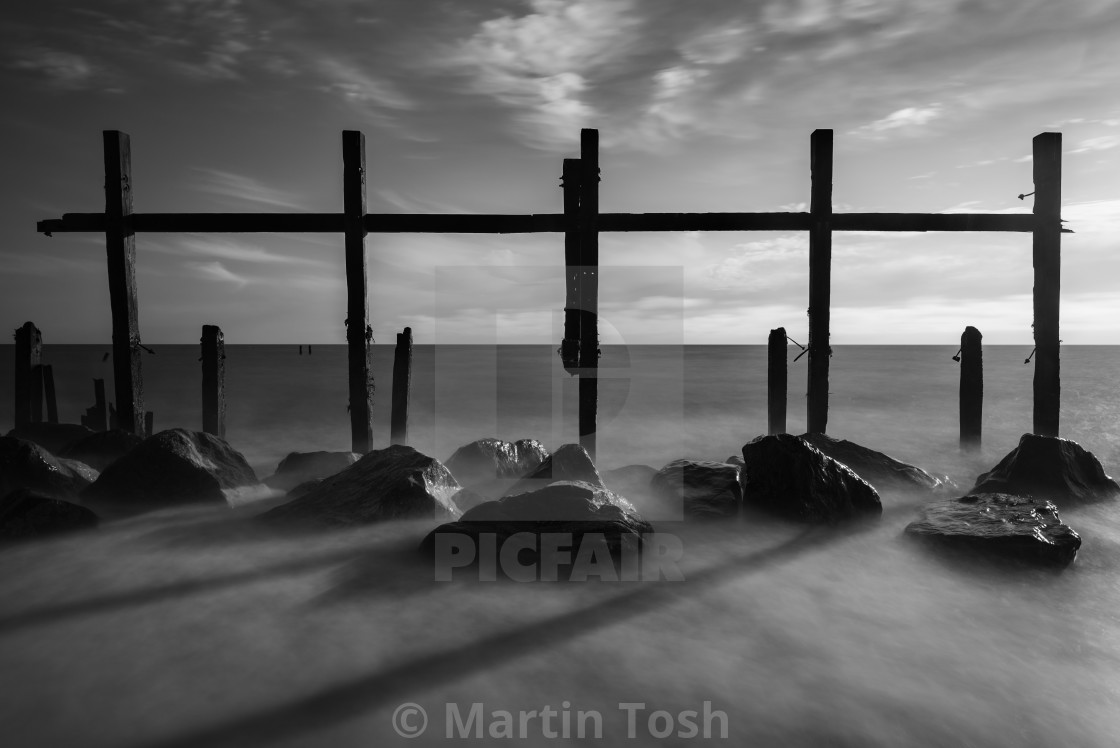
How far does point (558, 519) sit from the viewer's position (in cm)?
453

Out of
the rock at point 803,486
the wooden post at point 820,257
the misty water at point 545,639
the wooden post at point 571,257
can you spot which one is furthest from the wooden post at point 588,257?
the wooden post at point 820,257

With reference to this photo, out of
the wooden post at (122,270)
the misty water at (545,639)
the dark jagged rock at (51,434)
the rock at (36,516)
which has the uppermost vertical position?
the wooden post at (122,270)

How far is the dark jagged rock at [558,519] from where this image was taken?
445cm

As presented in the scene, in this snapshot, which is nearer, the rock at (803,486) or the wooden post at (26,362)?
the rock at (803,486)

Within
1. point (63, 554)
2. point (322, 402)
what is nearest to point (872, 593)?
point (63, 554)

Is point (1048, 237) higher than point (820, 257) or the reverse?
higher

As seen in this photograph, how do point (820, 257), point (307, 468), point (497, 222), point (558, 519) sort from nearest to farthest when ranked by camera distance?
point (558, 519)
point (497, 222)
point (307, 468)
point (820, 257)

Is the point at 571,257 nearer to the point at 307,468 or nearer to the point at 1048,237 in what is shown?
the point at 307,468

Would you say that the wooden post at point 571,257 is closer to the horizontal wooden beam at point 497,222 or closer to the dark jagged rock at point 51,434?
the horizontal wooden beam at point 497,222

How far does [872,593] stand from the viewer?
14.2 feet

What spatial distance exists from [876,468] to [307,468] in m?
6.51

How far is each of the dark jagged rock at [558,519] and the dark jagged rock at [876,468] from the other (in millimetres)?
3331

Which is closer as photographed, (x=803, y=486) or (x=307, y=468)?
(x=803, y=486)

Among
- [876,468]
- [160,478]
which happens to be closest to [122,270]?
[160,478]
